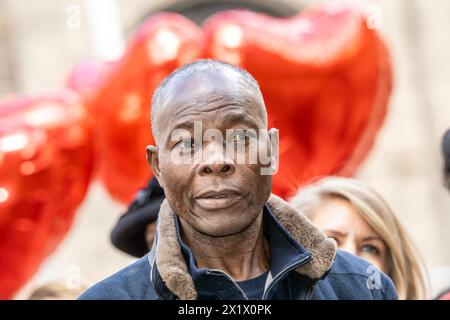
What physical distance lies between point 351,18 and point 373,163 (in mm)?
3090

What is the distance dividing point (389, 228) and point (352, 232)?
96 millimetres

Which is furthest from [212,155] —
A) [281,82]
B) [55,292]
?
[281,82]

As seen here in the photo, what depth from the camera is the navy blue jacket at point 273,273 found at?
1173mm

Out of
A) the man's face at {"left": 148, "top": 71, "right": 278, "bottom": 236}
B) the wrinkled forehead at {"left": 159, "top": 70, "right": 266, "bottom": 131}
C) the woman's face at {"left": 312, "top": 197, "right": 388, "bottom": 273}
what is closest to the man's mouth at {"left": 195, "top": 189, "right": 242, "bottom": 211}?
the man's face at {"left": 148, "top": 71, "right": 278, "bottom": 236}

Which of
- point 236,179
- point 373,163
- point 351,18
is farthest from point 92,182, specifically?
point 373,163

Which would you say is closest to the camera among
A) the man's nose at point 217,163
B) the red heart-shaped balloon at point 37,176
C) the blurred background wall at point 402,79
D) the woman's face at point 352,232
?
the man's nose at point 217,163

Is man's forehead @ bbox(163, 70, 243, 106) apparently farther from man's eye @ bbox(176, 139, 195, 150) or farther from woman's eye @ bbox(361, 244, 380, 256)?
woman's eye @ bbox(361, 244, 380, 256)

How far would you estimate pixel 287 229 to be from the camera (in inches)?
49.3

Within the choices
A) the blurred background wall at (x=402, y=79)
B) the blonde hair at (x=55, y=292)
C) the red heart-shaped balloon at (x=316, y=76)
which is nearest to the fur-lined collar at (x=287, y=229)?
the blonde hair at (x=55, y=292)

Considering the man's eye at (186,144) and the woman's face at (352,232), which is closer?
the man's eye at (186,144)

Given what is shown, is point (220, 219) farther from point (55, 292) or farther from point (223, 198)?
point (55, 292)

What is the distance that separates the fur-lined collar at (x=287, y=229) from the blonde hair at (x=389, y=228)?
651 mm

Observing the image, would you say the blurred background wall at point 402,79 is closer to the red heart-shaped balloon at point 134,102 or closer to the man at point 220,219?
the red heart-shaped balloon at point 134,102

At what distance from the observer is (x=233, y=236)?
1.19 metres
